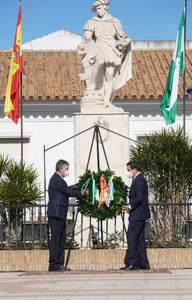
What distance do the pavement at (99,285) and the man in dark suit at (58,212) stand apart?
35 centimetres

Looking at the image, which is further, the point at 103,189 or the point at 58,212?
the point at 103,189

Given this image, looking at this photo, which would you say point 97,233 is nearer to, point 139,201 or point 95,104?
point 139,201

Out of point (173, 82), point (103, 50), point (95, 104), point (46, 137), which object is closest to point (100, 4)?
point (103, 50)

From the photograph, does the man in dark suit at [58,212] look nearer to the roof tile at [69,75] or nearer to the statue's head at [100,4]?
the statue's head at [100,4]

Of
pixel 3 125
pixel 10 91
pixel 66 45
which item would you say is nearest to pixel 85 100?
pixel 10 91

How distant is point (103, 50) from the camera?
45.8 ft

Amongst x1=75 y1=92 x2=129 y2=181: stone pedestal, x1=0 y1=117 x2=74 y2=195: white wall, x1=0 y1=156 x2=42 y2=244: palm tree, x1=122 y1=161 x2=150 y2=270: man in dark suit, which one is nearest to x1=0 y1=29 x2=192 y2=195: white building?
x1=0 y1=117 x2=74 y2=195: white wall

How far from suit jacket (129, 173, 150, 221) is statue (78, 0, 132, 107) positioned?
291 cm

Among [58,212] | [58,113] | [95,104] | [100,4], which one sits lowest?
[58,212]

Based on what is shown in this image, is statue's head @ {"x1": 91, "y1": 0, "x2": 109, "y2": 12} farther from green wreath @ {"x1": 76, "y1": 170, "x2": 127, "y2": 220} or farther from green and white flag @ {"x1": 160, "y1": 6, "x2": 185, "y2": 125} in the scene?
green and white flag @ {"x1": 160, "y1": 6, "x2": 185, "y2": 125}

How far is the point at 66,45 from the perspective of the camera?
32969mm

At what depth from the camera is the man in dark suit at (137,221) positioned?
1116 centimetres

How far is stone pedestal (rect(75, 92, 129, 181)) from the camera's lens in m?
13.6

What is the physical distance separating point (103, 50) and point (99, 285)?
5.63m
